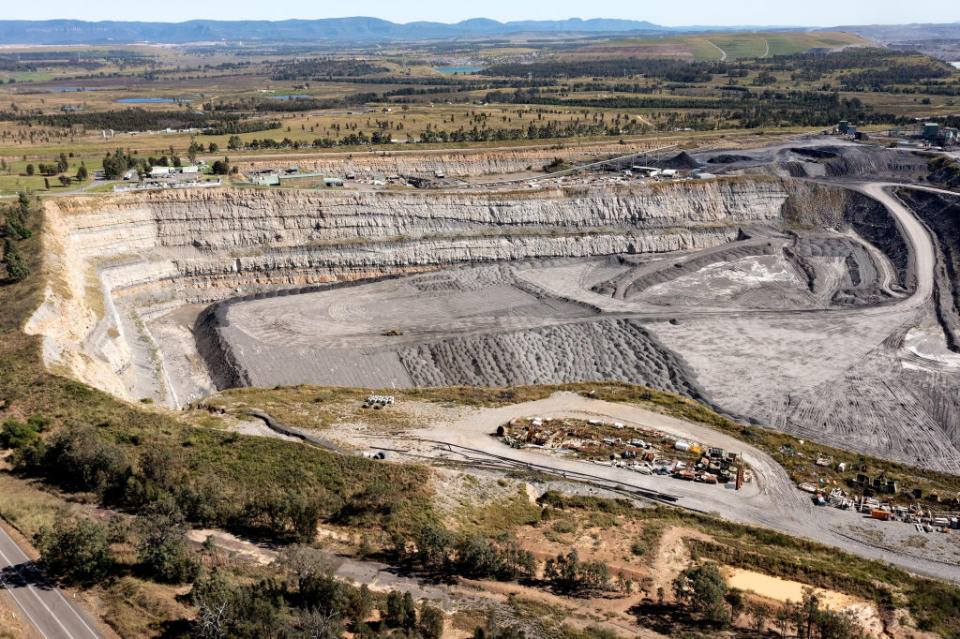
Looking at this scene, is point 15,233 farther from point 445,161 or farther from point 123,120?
point 123,120

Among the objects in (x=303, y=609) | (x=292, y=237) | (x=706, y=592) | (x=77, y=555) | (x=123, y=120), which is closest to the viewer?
(x=77, y=555)

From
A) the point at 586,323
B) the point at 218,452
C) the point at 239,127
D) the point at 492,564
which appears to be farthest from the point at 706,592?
the point at 239,127

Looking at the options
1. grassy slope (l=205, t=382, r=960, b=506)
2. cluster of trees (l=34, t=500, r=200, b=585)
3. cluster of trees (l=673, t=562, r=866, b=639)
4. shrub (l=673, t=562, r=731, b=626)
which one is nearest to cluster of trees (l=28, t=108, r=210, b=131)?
grassy slope (l=205, t=382, r=960, b=506)

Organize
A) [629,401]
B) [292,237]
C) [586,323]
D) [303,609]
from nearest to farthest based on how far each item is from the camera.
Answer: [303,609] < [629,401] < [586,323] < [292,237]

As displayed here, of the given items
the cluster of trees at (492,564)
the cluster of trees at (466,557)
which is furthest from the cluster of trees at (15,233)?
the cluster of trees at (466,557)

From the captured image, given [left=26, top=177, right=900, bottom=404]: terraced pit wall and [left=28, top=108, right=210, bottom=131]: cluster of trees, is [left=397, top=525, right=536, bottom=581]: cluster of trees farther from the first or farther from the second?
[left=28, top=108, right=210, bottom=131]: cluster of trees

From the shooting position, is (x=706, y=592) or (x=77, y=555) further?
(x=706, y=592)
